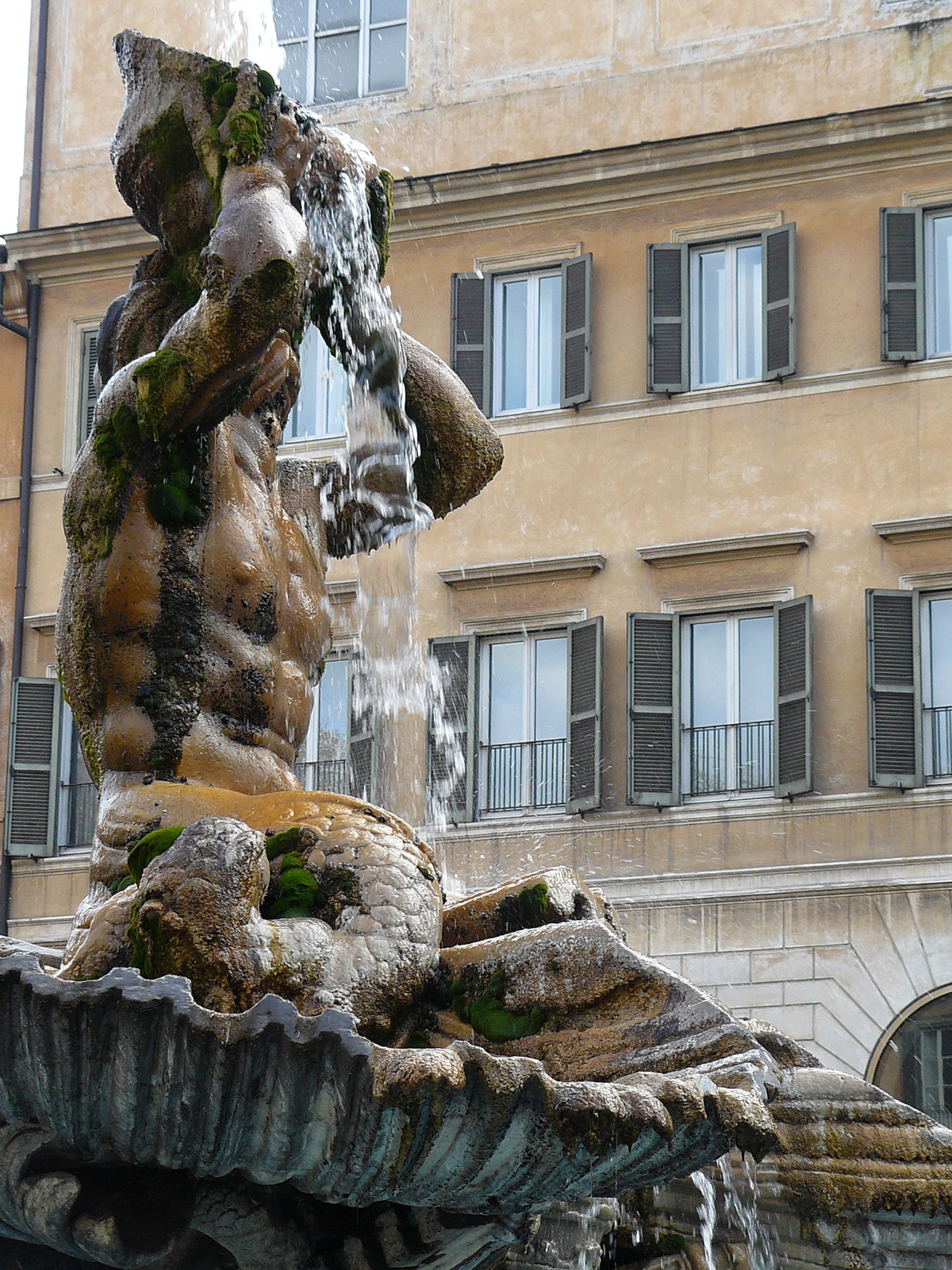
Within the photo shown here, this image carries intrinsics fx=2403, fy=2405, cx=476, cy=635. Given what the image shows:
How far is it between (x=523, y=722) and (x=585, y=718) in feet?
1.92

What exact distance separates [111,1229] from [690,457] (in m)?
17.3

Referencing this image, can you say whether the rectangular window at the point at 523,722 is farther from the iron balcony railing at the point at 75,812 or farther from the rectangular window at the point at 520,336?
the iron balcony railing at the point at 75,812

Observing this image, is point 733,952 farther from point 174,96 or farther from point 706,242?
point 174,96

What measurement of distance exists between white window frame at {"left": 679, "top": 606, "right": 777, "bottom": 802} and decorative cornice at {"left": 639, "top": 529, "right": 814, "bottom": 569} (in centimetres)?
46

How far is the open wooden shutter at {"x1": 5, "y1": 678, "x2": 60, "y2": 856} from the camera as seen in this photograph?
2061cm

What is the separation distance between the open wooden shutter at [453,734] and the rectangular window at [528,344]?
2.36m

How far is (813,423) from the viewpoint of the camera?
19.9 meters

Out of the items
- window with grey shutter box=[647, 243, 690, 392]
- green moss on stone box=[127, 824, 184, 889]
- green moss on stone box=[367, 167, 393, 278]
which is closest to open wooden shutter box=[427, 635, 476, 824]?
window with grey shutter box=[647, 243, 690, 392]

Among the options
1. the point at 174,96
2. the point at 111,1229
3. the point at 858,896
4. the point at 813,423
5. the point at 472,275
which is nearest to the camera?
the point at 111,1229

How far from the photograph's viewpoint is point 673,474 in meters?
20.3

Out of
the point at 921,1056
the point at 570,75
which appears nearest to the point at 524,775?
the point at 921,1056

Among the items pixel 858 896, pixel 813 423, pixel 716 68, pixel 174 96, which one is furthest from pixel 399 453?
pixel 716 68

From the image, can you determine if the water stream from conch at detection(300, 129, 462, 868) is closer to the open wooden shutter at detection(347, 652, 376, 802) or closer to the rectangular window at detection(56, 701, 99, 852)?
the open wooden shutter at detection(347, 652, 376, 802)

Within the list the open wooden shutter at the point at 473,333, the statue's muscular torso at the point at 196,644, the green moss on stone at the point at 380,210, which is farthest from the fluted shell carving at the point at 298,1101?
the open wooden shutter at the point at 473,333
